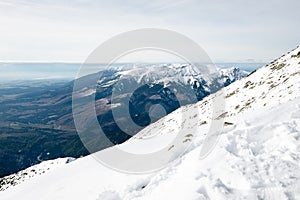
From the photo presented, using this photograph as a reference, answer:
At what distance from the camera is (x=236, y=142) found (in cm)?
1382

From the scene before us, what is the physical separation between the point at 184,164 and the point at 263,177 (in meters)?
4.44

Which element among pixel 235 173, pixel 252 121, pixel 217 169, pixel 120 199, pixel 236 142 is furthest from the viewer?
pixel 252 121

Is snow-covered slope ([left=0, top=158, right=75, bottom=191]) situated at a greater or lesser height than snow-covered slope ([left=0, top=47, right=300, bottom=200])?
lesser

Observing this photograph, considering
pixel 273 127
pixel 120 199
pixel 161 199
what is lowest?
pixel 120 199

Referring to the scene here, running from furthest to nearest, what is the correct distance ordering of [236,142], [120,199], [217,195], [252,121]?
[252,121]
[236,142]
[120,199]
[217,195]

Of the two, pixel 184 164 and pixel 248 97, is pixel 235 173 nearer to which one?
pixel 184 164

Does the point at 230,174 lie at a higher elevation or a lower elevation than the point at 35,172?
higher

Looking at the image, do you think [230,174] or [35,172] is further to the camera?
[35,172]

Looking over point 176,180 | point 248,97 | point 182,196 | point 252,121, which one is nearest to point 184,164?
point 176,180

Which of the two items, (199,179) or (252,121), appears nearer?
(199,179)

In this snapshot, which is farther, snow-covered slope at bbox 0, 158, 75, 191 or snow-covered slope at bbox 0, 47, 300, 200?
snow-covered slope at bbox 0, 158, 75, 191

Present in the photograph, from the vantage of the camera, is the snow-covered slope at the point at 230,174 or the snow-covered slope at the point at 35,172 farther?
the snow-covered slope at the point at 35,172

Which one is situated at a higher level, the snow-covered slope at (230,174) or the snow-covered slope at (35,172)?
the snow-covered slope at (230,174)

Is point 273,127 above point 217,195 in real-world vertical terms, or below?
above
